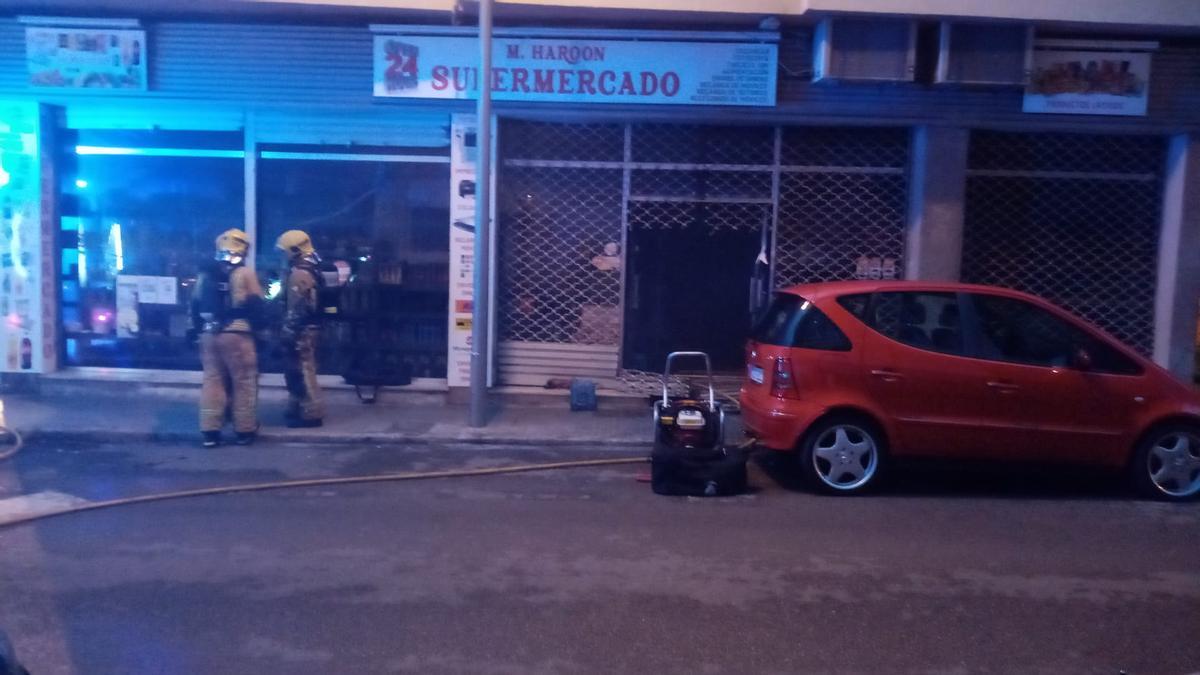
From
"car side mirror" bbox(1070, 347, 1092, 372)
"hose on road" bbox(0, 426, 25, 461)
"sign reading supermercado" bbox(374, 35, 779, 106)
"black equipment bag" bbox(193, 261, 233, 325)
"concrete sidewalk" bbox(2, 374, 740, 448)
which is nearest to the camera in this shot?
"car side mirror" bbox(1070, 347, 1092, 372)

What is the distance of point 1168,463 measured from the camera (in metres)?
8.66

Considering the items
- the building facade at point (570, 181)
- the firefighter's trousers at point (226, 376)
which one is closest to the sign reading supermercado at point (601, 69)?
the building facade at point (570, 181)

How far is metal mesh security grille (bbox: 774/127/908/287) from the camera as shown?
40.6ft

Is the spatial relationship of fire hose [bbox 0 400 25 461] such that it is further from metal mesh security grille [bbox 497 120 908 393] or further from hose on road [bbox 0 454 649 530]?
metal mesh security grille [bbox 497 120 908 393]

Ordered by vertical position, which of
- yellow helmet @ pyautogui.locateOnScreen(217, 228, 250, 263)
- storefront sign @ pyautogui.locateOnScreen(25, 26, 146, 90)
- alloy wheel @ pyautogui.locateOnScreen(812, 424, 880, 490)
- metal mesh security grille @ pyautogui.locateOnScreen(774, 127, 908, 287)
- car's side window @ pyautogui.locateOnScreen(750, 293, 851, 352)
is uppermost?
storefront sign @ pyautogui.locateOnScreen(25, 26, 146, 90)

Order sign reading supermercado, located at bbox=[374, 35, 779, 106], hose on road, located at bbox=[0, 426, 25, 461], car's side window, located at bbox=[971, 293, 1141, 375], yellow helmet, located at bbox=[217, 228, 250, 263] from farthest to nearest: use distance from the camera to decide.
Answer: sign reading supermercado, located at bbox=[374, 35, 779, 106], yellow helmet, located at bbox=[217, 228, 250, 263], hose on road, located at bbox=[0, 426, 25, 461], car's side window, located at bbox=[971, 293, 1141, 375]

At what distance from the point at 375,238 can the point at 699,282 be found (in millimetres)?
3740

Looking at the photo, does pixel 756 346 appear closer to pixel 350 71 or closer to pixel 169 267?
pixel 350 71

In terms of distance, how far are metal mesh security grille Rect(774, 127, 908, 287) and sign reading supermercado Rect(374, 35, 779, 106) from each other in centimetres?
99

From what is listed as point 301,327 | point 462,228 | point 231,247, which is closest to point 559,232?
point 462,228

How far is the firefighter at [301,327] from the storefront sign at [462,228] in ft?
5.45

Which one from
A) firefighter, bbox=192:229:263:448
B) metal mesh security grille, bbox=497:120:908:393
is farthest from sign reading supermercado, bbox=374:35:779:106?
firefighter, bbox=192:229:263:448

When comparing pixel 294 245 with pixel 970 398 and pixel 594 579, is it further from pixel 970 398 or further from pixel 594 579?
pixel 970 398

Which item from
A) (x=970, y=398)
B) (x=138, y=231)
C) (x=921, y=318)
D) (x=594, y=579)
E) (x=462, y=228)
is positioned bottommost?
(x=594, y=579)
